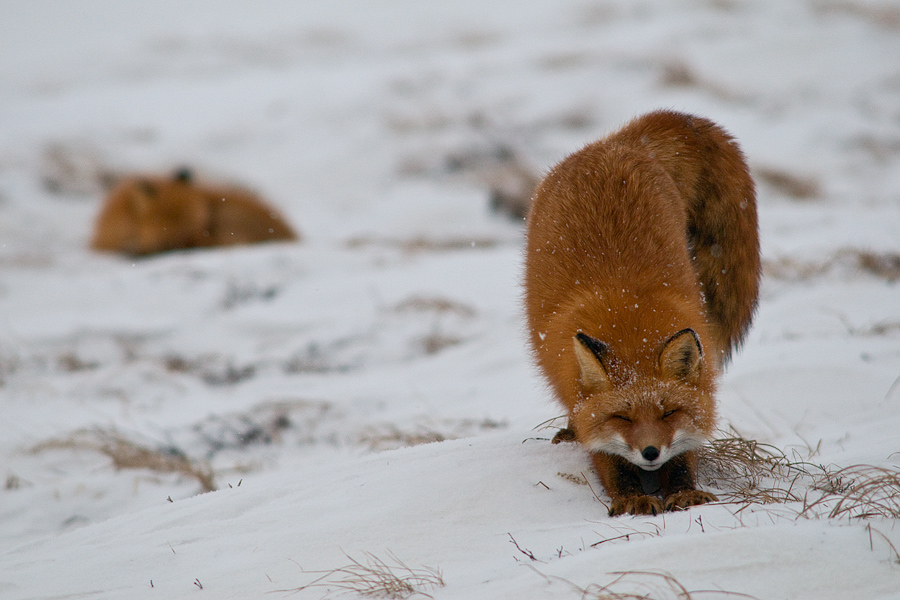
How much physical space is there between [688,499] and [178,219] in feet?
32.9

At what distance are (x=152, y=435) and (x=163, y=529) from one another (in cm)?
226

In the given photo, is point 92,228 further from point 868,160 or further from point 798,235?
point 868,160

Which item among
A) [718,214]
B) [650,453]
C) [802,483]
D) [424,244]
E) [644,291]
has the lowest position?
[424,244]

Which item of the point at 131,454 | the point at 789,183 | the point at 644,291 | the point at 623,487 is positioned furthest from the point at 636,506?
the point at 789,183

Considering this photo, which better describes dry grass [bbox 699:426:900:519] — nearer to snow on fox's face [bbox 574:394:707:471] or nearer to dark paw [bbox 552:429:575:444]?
snow on fox's face [bbox 574:394:707:471]

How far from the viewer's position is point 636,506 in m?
2.69

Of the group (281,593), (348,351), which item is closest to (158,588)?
(281,593)

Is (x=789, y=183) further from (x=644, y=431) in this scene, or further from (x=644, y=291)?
(x=644, y=431)

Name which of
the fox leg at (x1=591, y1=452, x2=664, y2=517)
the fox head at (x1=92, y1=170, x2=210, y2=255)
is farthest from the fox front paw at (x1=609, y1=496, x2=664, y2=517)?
the fox head at (x1=92, y1=170, x2=210, y2=255)

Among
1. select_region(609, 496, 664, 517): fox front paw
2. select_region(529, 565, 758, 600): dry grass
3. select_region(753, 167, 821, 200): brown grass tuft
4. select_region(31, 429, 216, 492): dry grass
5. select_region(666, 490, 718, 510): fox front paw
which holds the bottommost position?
select_region(31, 429, 216, 492): dry grass

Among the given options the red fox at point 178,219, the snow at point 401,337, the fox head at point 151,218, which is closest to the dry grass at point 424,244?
the snow at point 401,337

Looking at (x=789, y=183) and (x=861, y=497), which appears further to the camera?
(x=789, y=183)

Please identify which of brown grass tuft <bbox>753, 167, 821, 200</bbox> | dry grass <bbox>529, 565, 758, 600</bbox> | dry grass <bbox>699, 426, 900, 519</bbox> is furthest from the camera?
brown grass tuft <bbox>753, 167, 821, 200</bbox>

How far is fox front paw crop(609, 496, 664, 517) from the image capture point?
8.79ft
